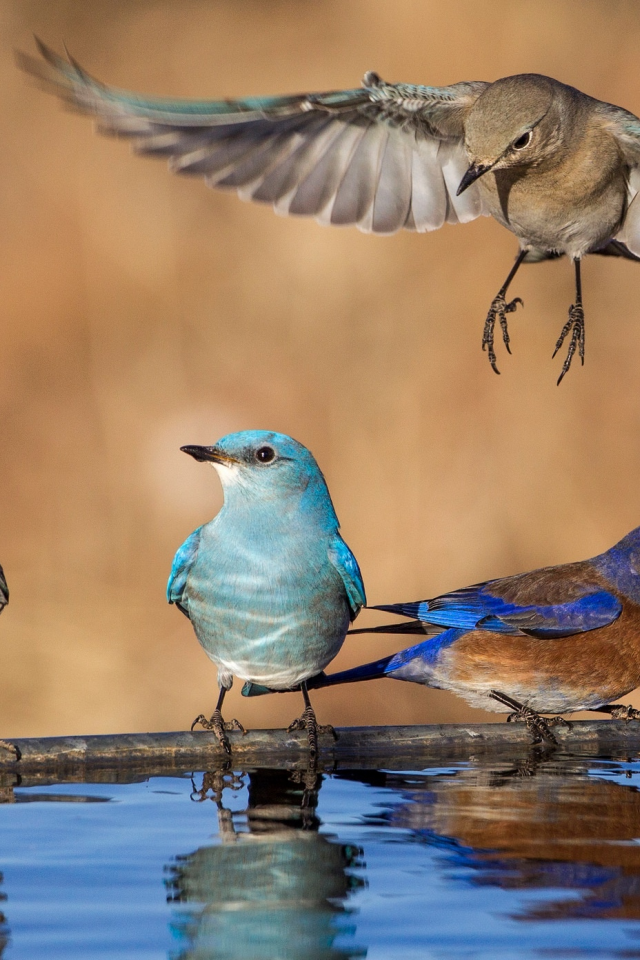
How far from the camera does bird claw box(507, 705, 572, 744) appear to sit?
17.6ft

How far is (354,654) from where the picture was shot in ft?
36.7

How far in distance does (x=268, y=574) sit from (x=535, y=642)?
5.20 ft

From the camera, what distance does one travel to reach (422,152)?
6508 mm

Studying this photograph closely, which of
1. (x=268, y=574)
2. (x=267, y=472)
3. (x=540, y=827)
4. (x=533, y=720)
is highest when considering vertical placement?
(x=267, y=472)

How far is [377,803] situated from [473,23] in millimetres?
9368

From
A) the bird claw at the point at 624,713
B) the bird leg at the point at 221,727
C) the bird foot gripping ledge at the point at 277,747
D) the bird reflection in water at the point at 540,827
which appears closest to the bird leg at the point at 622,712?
the bird claw at the point at 624,713

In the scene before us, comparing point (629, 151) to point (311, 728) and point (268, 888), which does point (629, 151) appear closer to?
point (311, 728)

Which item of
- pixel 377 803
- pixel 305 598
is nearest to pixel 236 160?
pixel 305 598

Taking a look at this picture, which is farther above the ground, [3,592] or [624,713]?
[3,592]

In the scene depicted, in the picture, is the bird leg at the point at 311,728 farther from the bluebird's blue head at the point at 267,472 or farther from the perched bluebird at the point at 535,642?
the perched bluebird at the point at 535,642

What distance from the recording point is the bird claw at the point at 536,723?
17.6ft

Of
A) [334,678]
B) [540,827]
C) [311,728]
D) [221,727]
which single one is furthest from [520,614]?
[540,827]

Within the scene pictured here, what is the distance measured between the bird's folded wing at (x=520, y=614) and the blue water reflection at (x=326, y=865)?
56.0 inches

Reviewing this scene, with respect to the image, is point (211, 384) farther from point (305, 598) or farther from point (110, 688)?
point (305, 598)
